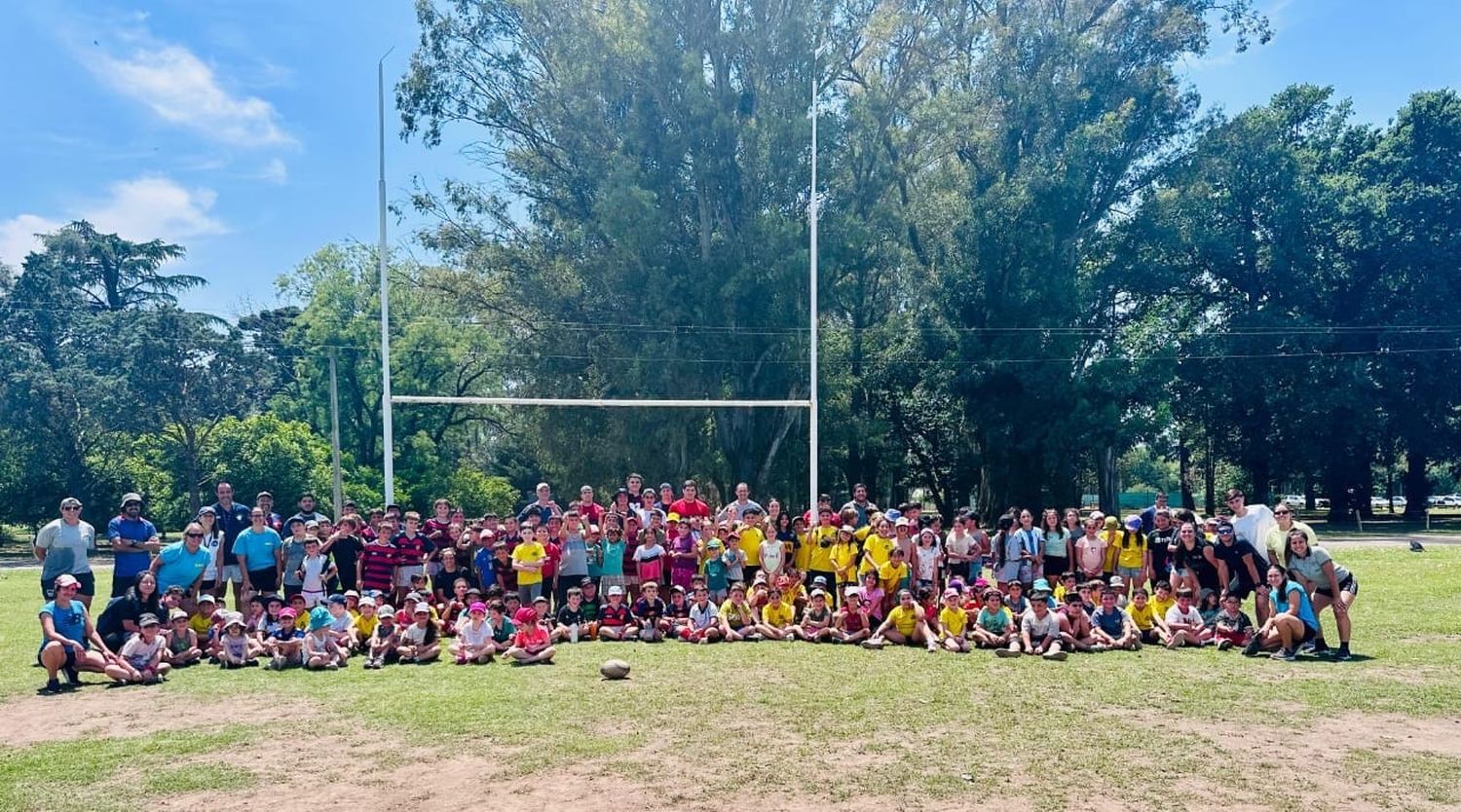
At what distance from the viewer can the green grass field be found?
19.1ft

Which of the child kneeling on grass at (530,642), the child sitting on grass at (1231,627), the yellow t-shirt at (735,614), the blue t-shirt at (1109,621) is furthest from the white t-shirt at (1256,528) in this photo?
the child kneeling on grass at (530,642)

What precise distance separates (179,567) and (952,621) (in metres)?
7.70

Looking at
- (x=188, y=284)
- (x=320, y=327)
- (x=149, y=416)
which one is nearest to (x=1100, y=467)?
(x=320, y=327)

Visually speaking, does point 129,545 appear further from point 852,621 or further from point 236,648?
point 852,621

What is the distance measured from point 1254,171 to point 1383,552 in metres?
17.8

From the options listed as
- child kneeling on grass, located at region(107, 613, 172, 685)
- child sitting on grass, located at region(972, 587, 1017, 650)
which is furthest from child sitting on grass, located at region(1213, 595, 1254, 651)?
child kneeling on grass, located at region(107, 613, 172, 685)

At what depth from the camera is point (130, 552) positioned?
10.5m

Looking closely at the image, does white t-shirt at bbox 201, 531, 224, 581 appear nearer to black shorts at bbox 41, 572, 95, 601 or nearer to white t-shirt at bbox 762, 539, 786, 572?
black shorts at bbox 41, 572, 95, 601

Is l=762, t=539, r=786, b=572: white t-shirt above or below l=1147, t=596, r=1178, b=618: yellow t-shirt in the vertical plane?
above

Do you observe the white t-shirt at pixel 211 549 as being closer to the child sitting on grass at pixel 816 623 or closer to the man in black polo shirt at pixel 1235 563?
the child sitting on grass at pixel 816 623

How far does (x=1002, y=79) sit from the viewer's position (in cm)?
3088

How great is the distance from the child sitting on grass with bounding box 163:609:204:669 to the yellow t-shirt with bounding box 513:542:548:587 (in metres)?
3.15

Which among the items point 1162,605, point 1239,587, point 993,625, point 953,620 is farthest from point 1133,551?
point 953,620

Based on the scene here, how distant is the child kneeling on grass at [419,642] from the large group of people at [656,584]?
0.7 inches
